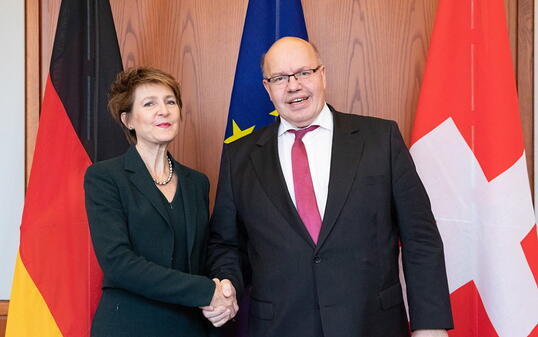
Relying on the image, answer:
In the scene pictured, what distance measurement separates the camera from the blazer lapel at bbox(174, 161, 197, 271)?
174cm

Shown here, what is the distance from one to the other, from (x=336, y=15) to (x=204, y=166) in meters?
0.91

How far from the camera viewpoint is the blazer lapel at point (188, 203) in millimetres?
1737

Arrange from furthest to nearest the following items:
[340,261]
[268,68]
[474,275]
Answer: [474,275]
[268,68]
[340,261]

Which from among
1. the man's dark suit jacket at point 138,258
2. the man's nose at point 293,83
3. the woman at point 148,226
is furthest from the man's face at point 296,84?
the man's dark suit jacket at point 138,258

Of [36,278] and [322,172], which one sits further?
[36,278]

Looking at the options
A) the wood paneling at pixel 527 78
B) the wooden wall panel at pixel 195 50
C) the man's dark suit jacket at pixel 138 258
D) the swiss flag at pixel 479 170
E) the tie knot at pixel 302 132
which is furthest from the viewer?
the wooden wall panel at pixel 195 50

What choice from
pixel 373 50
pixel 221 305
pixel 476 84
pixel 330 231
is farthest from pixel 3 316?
pixel 476 84

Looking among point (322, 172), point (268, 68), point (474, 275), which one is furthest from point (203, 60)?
point (474, 275)

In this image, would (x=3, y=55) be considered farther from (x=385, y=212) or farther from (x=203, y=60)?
(x=385, y=212)

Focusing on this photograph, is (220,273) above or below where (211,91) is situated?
below

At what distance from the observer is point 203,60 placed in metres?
2.55

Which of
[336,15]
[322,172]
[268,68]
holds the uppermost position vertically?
[336,15]

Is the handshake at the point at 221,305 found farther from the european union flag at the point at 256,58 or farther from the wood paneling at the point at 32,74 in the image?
the wood paneling at the point at 32,74

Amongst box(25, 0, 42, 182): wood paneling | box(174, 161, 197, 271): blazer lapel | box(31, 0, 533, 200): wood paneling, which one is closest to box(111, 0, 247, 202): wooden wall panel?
box(31, 0, 533, 200): wood paneling
